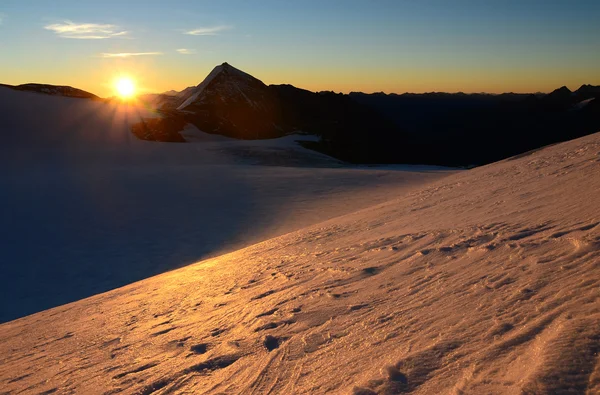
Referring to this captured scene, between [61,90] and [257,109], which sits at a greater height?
[61,90]

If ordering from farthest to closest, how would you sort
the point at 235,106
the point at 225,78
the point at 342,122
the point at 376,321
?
the point at 342,122 < the point at 225,78 < the point at 235,106 < the point at 376,321

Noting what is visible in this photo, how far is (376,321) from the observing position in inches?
139

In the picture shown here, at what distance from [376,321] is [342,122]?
86.4 meters

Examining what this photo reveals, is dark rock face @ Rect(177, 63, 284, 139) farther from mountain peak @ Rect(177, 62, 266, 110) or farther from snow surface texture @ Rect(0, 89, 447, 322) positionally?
snow surface texture @ Rect(0, 89, 447, 322)

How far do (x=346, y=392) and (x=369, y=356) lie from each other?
0.42 m

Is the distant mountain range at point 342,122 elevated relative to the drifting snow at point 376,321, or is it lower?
elevated

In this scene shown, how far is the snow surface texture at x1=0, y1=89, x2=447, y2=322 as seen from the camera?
9742 mm

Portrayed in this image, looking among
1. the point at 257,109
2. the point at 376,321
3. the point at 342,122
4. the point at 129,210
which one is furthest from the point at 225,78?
the point at 376,321

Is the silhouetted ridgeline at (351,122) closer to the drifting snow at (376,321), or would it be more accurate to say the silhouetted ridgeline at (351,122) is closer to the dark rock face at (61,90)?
the dark rock face at (61,90)

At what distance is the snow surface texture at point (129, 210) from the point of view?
9.74 meters

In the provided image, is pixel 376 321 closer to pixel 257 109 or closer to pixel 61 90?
pixel 61 90

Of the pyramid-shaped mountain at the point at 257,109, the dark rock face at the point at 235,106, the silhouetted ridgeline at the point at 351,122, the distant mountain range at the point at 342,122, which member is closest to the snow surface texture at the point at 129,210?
the distant mountain range at the point at 342,122

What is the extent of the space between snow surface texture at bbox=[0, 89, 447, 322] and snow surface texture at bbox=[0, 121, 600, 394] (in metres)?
3.04

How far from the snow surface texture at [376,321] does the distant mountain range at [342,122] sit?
3278 cm
